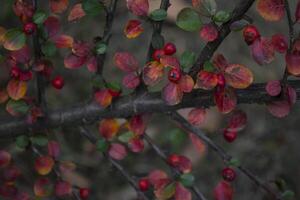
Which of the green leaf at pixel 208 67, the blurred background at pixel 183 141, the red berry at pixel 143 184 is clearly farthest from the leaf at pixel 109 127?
the blurred background at pixel 183 141

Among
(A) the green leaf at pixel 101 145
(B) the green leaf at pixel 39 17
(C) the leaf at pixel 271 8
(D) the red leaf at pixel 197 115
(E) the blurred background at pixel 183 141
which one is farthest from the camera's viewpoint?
(E) the blurred background at pixel 183 141

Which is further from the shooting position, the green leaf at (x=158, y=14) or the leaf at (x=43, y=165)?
the leaf at (x=43, y=165)

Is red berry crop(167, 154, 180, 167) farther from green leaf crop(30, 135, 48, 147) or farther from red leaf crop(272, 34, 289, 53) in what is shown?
red leaf crop(272, 34, 289, 53)

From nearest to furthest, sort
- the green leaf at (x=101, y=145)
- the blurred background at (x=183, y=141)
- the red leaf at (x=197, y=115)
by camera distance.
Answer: the red leaf at (x=197, y=115) < the green leaf at (x=101, y=145) < the blurred background at (x=183, y=141)

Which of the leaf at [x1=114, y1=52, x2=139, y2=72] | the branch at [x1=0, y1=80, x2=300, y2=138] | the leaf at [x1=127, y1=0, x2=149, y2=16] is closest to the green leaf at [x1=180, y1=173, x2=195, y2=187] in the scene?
the branch at [x1=0, y1=80, x2=300, y2=138]

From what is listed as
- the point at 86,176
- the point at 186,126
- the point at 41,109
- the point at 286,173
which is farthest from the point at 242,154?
the point at 41,109

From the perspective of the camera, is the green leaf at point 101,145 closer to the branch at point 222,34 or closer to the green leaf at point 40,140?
the green leaf at point 40,140

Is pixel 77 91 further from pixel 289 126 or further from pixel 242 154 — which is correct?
pixel 289 126
